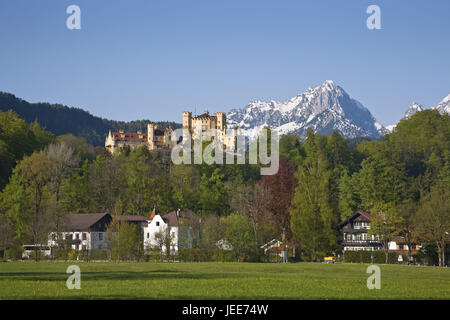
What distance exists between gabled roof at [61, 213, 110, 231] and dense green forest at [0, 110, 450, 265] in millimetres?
2614

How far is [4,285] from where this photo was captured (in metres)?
31.4

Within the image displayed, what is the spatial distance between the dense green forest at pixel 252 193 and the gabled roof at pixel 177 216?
1926 millimetres

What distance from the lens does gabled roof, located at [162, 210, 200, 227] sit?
287 feet

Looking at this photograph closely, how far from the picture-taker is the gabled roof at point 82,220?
9238 cm

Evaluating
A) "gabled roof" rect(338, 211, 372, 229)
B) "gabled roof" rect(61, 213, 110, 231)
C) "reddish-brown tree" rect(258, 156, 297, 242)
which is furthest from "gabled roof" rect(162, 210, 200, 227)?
"gabled roof" rect(338, 211, 372, 229)

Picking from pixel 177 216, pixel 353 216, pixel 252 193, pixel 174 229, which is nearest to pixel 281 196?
pixel 252 193

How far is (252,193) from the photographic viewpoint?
100 m

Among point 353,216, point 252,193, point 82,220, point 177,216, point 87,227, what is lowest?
point 87,227

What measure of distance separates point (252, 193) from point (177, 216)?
14283 mm

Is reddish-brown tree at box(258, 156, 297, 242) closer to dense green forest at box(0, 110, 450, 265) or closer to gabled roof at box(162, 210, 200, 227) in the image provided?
dense green forest at box(0, 110, 450, 265)

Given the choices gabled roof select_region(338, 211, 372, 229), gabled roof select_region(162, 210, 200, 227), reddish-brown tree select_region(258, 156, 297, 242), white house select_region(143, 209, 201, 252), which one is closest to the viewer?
white house select_region(143, 209, 201, 252)

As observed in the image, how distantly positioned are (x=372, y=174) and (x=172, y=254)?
37.0 metres

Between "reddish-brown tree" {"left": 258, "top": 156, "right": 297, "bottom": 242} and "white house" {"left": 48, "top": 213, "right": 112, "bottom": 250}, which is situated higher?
"reddish-brown tree" {"left": 258, "top": 156, "right": 297, "bottom": 242}

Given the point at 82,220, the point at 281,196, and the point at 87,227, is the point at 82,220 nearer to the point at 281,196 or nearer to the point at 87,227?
the point at 87,227
